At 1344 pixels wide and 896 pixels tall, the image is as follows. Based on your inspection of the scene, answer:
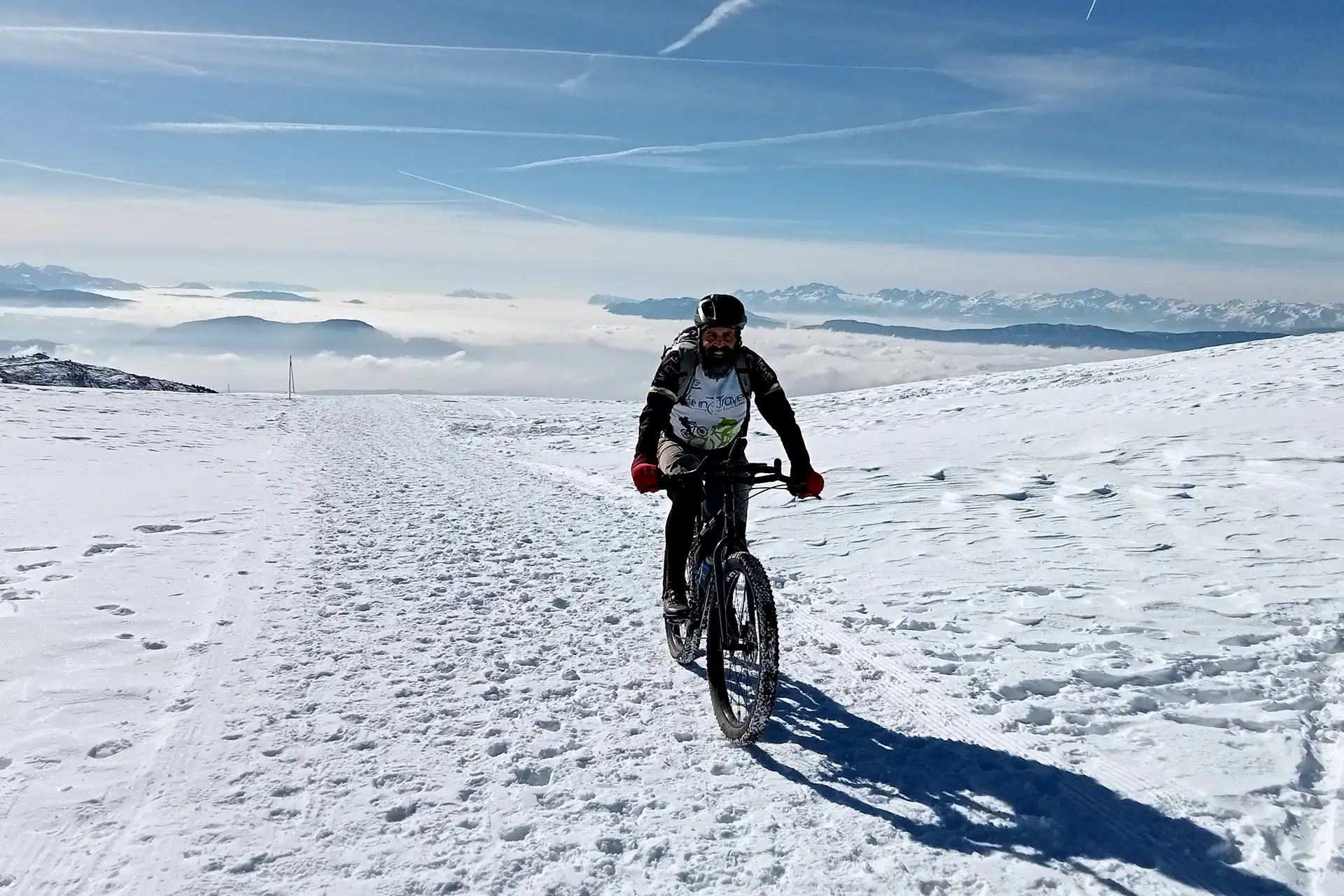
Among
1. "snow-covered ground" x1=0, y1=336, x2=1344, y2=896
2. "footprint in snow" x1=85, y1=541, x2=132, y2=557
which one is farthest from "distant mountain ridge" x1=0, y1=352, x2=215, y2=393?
"snow-covered ground" x1=0, y1=336, x2=1344, y2=896

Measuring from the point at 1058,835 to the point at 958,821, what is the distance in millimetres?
419

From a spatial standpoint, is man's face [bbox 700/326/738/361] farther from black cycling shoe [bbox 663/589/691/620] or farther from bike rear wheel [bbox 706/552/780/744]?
black cycling shoe [bbox 663/589/691/620]

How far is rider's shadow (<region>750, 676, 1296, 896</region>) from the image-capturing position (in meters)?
3.48

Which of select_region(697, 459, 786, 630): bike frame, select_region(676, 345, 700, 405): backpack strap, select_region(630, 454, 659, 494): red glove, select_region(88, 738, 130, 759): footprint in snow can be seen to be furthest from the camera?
select_region(676, 345, 700, 405): backpack strap

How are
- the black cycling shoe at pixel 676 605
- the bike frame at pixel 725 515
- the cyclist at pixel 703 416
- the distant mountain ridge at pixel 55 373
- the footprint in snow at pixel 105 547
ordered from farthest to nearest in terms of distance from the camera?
the distant mountain ridge at pixel 55 373 < the footprint in snow at pixel 105 547 < the black cycling shoe at pixel 676 605 < the cyclist at pixel 703 416 < the bike frame at pixel 725 515

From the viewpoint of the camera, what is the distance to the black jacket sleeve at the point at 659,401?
491 cm

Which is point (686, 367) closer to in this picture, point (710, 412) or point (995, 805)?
point (710, 412)

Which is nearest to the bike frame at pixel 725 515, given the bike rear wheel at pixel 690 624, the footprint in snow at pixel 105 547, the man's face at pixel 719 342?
the bike rear wheel at pixel 690 624

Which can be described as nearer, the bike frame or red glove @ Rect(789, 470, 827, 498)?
the bike frame

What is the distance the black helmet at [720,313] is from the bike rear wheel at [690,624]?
4.49ft

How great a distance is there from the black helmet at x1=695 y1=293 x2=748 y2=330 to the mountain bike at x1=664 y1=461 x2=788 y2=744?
32.2 inches

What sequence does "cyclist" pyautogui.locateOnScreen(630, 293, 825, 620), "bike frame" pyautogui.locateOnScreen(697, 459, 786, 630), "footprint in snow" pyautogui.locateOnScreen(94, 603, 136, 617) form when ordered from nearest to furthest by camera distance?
"bike frame" pyautogui.locateOnScreen(697, 459, 786, 630), "cyclist" pyautogui.locateOnScreen(630, 293, 825, 620), "footprint in snow" pyautogui.locateOnScreen(94, 603, 136, 617)

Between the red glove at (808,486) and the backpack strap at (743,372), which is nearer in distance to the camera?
the red glove at (808,486)

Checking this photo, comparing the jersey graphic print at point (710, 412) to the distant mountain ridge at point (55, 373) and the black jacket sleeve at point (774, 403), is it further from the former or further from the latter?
the distant mountain ridge at point (55, 373)
